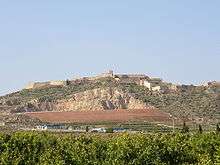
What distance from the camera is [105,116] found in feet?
506

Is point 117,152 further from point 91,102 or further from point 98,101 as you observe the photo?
point 91,102

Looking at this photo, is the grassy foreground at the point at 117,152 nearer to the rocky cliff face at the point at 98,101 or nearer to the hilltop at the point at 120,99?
the hilltop at the point at 120,99

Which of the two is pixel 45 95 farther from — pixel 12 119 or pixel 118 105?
pixel 12 119

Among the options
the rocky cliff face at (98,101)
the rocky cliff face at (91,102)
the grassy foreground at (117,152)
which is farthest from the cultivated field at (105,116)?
the grassy foreground at (117,152)

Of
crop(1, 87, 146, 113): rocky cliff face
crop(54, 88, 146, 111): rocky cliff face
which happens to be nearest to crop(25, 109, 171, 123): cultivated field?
crop(1, 87, 146, 113): rocky cliff face

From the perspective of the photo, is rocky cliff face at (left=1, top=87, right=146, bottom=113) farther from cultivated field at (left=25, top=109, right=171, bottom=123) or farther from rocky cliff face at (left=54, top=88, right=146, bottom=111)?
cultivated field at (left=25, top=109, right=171, bottom=123)

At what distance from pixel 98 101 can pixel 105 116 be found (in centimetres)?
2839

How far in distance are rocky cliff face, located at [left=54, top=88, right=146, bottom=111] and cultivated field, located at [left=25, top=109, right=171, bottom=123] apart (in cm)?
2165

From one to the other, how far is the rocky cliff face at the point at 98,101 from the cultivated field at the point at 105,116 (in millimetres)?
21651

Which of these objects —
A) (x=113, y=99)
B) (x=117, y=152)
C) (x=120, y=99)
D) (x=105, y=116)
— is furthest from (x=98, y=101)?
(x=117, y=152)

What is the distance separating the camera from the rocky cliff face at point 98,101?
182 m

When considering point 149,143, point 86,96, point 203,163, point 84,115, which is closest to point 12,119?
point 84,115

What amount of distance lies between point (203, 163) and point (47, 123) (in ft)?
373

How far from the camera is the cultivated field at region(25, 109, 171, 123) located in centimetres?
15012
